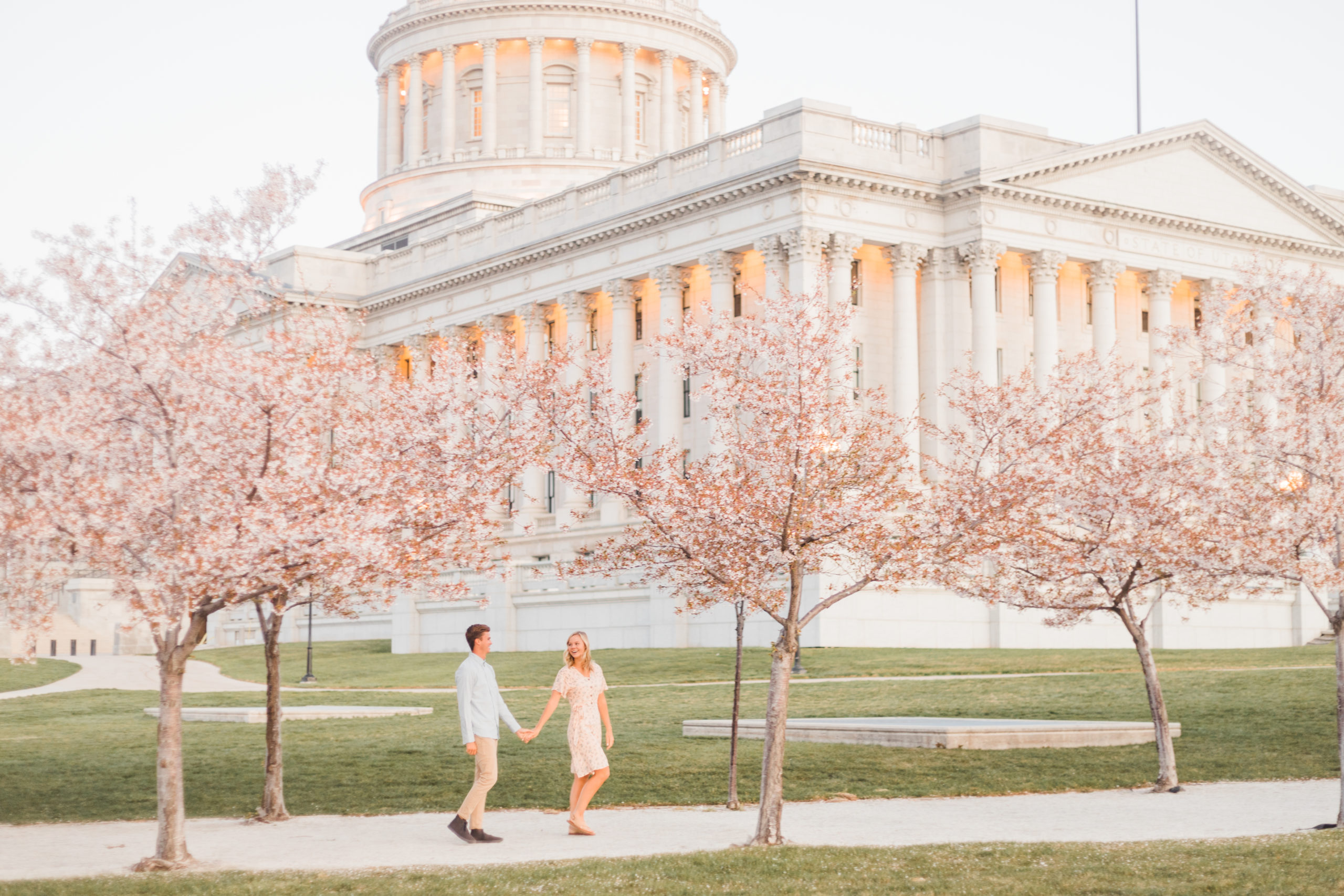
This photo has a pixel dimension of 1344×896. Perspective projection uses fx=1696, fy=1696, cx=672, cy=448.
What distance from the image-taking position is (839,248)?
58.0 m

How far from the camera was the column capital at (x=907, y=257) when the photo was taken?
59.8m

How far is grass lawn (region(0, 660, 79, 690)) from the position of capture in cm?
5016

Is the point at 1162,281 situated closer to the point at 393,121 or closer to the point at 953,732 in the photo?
the point at 953,732

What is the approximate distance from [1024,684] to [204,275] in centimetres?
2212

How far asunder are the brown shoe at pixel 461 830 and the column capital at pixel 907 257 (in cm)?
4429

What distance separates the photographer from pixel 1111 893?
566 inches

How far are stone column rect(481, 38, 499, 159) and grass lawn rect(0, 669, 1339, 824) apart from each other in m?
64.5

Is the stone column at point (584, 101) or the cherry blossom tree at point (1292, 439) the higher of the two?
the stone column at point (584, 101)

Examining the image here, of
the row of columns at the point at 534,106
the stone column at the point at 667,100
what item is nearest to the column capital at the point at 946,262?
the row of columns at the point at 534,106

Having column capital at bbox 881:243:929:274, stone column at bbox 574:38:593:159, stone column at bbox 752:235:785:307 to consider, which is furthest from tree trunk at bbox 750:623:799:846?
stone column at bbox 574:38:593:159

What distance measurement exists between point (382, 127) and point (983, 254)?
56.1m

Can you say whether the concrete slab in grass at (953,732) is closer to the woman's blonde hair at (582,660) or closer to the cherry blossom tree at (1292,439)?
the cherry blossom tree at (1292,439)

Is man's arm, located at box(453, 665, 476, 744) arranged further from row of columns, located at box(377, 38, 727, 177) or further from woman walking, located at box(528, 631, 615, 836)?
row of columns, located at box(377, 38, 727, 177)

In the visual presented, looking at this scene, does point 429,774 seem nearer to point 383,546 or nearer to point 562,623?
point 383,546
